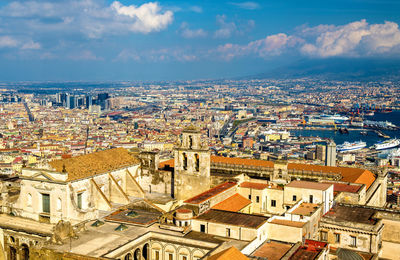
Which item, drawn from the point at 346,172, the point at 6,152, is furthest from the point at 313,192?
the point at 6,152

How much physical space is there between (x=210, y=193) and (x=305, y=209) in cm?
535

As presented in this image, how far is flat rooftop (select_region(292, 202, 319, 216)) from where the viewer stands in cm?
2229

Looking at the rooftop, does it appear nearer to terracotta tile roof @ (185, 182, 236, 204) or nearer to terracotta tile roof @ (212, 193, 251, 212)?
terracotta tile roof @ (185, 182, 236, 204)

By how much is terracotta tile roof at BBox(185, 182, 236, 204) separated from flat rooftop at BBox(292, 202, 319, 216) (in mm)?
4396

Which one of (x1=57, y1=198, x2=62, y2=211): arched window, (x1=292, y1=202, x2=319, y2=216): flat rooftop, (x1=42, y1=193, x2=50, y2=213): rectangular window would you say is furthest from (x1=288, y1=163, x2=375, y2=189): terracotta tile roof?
(x1=42, y1=193, x2=50, y2=213): rectangular window

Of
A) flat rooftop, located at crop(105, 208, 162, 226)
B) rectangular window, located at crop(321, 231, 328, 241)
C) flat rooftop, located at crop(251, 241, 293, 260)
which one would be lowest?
rectangular window, located at crop(321, 231, 328, 241)

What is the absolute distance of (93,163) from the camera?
26.9 m

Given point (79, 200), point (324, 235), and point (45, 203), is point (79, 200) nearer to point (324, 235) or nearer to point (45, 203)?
point (45, 203)

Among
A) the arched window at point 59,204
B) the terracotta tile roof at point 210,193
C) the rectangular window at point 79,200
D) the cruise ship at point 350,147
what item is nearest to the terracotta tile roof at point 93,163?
the rectangular window at point 79,200

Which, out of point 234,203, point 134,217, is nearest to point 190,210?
point 134,217

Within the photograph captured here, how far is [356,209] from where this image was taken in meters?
24.6

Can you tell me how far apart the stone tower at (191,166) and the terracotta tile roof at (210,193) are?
2.82 feet

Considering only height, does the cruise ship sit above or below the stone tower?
below

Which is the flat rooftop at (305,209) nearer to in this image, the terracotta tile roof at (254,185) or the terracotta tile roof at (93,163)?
the terracotta tile roof at (254,185)
